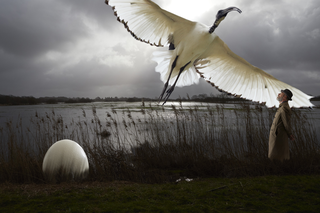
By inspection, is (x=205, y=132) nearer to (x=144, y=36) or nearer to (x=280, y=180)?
(x=280, y=180)

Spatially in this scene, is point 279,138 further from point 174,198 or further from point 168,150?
point 168,150

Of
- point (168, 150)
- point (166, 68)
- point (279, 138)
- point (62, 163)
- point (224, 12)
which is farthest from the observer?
point (168, 150)

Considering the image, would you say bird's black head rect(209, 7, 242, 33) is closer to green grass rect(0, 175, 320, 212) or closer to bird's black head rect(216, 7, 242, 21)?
bird's black head rect(216, 7, 242, 21)

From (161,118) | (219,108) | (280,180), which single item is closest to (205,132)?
(219,108)

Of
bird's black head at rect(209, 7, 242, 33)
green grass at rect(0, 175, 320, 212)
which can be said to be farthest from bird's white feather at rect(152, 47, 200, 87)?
green grass at rect(0, 175, 320, 212)

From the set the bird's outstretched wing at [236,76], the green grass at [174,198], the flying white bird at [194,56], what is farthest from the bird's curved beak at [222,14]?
the green grass at [174,198]

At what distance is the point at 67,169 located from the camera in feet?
9.82

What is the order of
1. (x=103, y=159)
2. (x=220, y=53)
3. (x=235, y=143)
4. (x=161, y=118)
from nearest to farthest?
(x=220, y=53) → (x=103, y=159) → (x=235, y=143) → (x=161, y=118)

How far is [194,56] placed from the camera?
1850 millimetres

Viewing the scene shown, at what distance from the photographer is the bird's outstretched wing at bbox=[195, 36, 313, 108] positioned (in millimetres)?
2172

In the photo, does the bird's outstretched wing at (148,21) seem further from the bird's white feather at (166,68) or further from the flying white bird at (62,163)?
the flying white bird at (62,163)

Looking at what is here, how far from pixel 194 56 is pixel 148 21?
62 centimetres

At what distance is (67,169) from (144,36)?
2514 mm

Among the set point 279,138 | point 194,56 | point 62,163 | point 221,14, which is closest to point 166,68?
point 194,56
